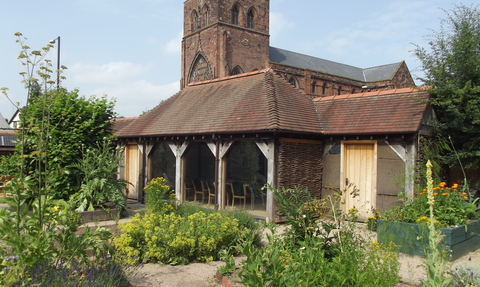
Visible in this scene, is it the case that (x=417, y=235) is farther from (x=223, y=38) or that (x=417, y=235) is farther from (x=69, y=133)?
(x=223, y=38)

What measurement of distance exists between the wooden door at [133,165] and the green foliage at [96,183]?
17.5ft

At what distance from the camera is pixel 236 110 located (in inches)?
465

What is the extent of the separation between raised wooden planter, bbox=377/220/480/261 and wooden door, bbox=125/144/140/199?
994 centimetres

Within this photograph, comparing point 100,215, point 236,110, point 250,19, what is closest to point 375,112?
point 236,110

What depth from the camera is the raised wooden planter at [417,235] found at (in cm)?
676

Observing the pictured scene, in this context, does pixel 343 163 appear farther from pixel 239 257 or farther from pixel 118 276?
pixel 118 276

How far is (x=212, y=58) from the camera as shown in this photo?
35000 millimetres

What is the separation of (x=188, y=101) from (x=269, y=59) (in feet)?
79.1

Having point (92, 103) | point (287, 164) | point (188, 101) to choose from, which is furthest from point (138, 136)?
point (287, 164)

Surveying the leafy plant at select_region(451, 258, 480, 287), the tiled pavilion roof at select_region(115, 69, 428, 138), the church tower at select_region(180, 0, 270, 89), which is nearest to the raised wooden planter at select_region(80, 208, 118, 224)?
the tiled pavilion roof at select_region(115, 69, 428, 138)

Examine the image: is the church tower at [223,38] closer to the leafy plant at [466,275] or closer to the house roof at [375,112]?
the house roof at [375,112]

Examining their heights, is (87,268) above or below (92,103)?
below

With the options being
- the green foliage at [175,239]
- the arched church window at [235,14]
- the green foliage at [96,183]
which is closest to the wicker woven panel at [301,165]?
the green foliage at [175,239]

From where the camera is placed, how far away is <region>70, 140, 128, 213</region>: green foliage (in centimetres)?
896
